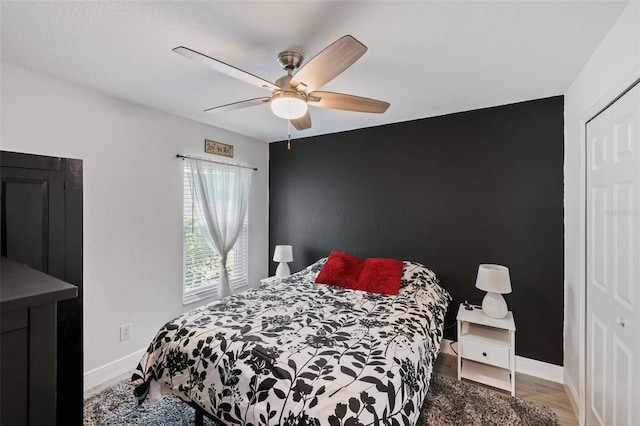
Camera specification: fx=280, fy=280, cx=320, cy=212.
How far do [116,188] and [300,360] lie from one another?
7.32ft

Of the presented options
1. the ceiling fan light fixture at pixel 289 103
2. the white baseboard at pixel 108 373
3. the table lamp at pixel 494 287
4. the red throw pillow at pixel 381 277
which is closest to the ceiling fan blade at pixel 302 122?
the ceiling fan light fixture at pixel 289 103

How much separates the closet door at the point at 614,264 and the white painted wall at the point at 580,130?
0.08m

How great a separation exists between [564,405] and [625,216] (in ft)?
5.16

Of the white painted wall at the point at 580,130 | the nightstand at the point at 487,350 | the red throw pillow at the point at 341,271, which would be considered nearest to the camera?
the white painted wall at the point at 580,130

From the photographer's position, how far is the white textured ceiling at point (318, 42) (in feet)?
4.57

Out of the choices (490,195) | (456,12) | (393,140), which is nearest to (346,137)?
(393,140)

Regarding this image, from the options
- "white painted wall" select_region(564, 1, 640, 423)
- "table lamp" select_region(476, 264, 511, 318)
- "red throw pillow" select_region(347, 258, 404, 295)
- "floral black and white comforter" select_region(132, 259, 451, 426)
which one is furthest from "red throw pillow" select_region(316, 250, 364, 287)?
"white painted wall" select_region(564, 1, 640, 423)

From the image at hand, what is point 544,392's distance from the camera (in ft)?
7.32

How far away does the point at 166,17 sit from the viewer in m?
1.45

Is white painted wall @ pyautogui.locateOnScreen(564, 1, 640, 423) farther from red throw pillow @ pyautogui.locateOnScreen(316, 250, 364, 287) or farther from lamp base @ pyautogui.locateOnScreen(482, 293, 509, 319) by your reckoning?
red throw pillow @ pyautogui.locateOnScreen(316, 250, 364, 287)

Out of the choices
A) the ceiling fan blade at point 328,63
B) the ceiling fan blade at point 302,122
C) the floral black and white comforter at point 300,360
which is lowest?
the floral black and white comforter at point 300,360

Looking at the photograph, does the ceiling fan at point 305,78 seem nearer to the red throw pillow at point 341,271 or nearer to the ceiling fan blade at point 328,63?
the ceiling fan blade at point 328,63

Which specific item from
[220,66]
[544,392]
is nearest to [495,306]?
[544,392]

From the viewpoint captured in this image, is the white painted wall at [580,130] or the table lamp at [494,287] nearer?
the white painted wall at [580,130]
